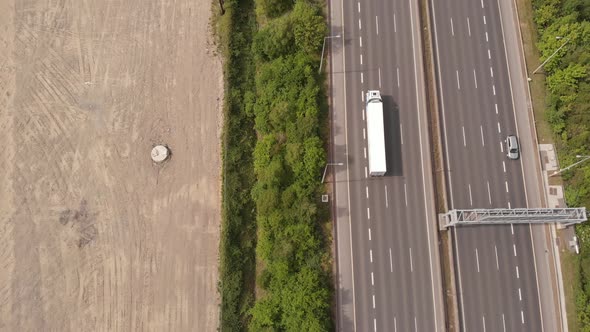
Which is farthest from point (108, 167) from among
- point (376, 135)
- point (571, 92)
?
point (571, 92)

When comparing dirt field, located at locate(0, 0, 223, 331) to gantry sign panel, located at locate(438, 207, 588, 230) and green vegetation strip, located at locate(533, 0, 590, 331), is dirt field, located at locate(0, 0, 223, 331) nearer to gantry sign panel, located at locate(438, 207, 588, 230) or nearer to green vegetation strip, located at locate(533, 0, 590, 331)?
gantry sign panel, located at locate(438, 207, 588, 230)

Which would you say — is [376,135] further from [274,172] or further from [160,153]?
[160,153]

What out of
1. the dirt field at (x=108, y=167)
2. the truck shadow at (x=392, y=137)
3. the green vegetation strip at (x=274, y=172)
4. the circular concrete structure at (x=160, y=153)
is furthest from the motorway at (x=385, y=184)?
the circular concrete structure at (x=160, y=153)

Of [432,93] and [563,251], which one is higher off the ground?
[432,93]

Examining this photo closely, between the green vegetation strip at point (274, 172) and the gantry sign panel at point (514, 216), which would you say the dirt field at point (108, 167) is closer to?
the green vegetation strip at point (274, 172)

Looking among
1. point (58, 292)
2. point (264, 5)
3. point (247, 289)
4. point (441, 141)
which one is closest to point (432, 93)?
point (441, 141)

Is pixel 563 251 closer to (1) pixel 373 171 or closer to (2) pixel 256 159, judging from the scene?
(1) pixel 373 171
